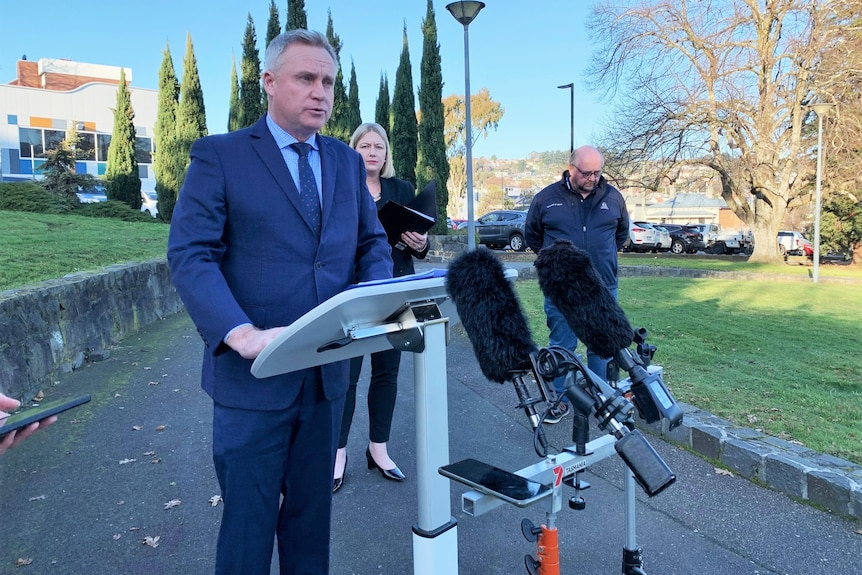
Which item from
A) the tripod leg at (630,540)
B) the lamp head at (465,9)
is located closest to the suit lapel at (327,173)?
the tripod leg at (630,540)

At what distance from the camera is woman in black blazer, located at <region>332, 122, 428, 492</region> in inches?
151

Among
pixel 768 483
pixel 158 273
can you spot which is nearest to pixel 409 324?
pixel 768 483

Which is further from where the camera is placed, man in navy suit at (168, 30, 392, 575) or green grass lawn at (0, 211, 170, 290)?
green grass lawn at (0, 211, 170, 290)

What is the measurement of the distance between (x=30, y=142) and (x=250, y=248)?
5034cm

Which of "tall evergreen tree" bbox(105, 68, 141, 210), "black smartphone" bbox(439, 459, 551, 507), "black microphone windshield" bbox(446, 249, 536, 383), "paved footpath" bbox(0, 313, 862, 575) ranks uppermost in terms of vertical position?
"tall evergreen tree" bbox(105, 68, 141, 210)

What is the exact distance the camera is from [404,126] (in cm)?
2755

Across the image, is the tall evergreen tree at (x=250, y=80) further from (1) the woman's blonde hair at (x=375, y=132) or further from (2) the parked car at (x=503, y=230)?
(1) the woman's blonde hair at (x=375, y=132)

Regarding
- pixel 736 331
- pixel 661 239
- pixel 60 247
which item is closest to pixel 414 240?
pixel 736 331

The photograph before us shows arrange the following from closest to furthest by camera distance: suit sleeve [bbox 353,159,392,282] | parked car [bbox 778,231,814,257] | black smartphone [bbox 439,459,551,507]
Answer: black smartphone [bbox 439,459,551,507], suit sleeve [bbox 353,159,392,282], parked car [bbox 778,231,814,257]

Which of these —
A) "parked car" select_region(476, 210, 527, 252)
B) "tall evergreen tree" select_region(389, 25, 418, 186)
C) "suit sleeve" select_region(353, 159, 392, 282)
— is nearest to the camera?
"suit sleeve" select_region(353, 159, 392, 282)

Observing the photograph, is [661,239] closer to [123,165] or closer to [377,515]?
[123,165]

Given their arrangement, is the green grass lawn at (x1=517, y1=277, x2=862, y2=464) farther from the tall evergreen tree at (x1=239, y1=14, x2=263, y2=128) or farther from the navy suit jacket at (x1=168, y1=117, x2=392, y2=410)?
the tall evergreen tree at (x1=239, y1=14, x2=263, y2=128)

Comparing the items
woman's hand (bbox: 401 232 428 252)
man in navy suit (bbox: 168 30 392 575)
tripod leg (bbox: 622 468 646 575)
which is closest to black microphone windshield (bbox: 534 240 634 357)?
man in navy suit (bbox: 168 30 392 575)

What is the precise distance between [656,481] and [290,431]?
1.12m
